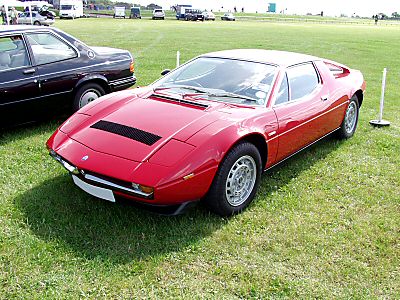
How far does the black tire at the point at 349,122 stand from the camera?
18.8 feet

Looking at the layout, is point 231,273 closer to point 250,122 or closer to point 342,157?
point 250,122

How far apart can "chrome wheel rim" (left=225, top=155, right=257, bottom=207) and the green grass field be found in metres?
0.17

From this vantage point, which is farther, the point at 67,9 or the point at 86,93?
the point at 67,9

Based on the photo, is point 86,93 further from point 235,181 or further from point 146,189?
point 146,189

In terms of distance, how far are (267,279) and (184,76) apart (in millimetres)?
2597

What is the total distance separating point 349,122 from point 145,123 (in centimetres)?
337

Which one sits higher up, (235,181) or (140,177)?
(140,177)

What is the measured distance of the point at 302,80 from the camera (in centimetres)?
485

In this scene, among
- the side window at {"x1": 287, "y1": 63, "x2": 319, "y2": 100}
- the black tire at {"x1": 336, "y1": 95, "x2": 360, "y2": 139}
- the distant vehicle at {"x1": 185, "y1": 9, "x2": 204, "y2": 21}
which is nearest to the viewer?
the side window at {"x1": 287, "y1": 63, "x2": 319, "y2": 100}

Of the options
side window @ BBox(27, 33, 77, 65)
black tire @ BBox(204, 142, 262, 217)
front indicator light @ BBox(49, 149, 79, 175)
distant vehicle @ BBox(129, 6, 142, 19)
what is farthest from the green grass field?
distant vehicle @ BBox(129, 6, 142, 19)

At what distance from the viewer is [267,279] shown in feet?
9.68

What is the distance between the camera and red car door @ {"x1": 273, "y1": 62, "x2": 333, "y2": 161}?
14.0ft

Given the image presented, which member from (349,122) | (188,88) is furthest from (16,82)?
(349,122)

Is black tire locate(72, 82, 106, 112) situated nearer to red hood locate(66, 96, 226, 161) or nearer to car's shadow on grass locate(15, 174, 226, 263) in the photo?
red hood locate(66, 96, 226, 161)
